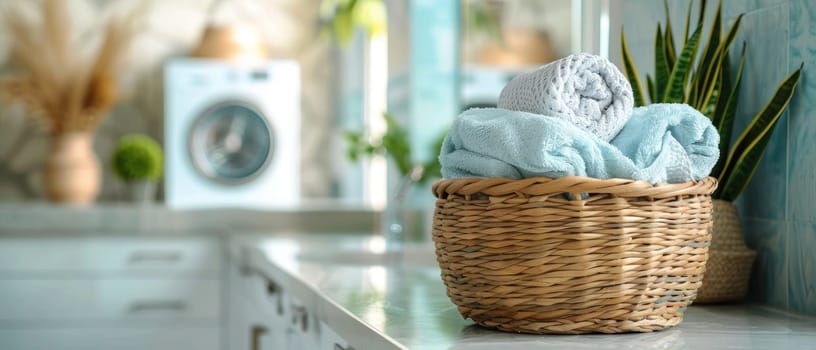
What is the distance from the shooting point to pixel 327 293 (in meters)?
1.48

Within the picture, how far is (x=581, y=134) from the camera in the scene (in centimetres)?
97

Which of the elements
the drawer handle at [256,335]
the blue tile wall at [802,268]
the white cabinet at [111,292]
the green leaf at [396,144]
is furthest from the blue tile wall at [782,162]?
the white cabinet at [111,292]

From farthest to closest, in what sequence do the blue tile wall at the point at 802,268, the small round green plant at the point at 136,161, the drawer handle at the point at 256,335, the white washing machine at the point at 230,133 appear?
the white washing machine at the point at 230,133 < the small round green plant at the point at 136,161 < the drawer handle at the point at 256,335 < the blue tile wall at the point at 802,268

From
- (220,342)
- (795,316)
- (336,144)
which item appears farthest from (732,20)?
(336,144)

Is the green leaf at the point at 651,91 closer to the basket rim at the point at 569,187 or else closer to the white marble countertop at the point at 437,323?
the white marble countertop at the point at 437,323

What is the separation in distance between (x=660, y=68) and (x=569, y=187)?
0.57m

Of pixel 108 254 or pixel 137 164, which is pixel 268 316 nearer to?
pixel 108 254

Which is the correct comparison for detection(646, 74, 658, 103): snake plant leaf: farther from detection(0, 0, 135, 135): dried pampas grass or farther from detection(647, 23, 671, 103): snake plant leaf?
detection(0, 0, 135, 135): dried pampas grass

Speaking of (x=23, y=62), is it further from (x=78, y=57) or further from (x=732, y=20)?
(x=732, y=20)

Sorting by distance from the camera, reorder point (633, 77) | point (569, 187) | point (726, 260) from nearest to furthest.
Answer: point (569, 187), point (726, 260), point (633, 77)

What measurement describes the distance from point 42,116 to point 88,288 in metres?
0.99

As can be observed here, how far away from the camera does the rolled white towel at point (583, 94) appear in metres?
1.02

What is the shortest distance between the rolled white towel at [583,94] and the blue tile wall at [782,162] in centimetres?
30

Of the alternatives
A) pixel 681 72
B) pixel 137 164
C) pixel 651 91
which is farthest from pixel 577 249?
pixel 137 164
